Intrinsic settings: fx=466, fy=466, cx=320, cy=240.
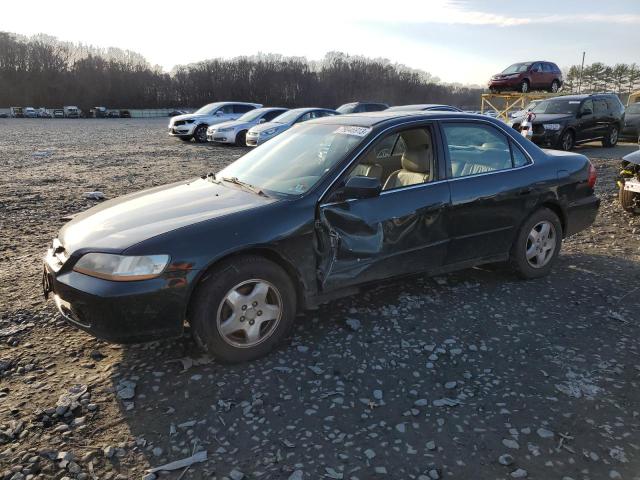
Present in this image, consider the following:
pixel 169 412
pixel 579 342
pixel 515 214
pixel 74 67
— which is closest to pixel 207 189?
pixel 169 412

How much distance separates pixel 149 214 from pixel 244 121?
15.5 m

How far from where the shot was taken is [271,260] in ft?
10.5

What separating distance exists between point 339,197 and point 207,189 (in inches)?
45.9

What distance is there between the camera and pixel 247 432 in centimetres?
254

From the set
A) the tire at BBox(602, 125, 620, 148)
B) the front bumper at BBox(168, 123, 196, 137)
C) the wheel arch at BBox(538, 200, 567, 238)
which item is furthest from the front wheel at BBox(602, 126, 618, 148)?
the front bumper at BBox(168, 123, 196, 137)

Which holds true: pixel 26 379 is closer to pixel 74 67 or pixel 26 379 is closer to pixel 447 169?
pixel 447 169

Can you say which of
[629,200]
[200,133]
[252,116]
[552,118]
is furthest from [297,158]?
[200,133]

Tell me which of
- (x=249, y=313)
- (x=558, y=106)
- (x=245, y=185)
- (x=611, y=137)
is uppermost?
(x=558, y=106)

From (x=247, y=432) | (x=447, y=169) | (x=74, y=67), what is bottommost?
(x=247, y=432)

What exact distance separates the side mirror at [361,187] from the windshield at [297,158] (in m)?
0.26

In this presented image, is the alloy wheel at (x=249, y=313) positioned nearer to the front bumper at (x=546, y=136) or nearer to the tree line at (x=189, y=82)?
the front bumper at (x=546, y=136)

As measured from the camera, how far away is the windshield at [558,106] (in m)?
14.8

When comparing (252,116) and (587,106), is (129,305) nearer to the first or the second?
(587,106)

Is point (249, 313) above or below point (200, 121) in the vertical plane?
below
